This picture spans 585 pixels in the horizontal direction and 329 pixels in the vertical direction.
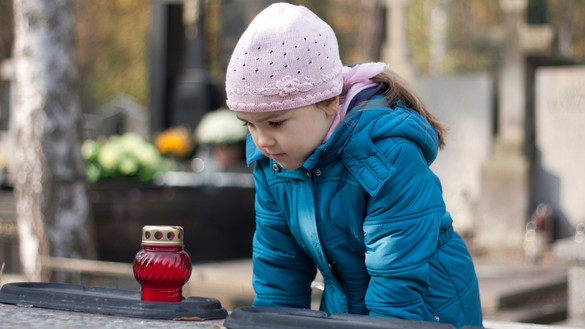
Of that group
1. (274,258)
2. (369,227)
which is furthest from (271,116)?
(274,258)

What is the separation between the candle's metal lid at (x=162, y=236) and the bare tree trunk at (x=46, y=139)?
3968mm

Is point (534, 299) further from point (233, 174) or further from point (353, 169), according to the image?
point (353, 169)

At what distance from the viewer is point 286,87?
2020 mm

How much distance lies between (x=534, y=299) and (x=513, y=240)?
3829 mm

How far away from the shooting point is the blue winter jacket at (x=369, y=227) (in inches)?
79.8

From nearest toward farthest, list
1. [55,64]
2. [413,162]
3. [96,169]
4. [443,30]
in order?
[413,162] < [55,64] < [96,169] < [443,30]

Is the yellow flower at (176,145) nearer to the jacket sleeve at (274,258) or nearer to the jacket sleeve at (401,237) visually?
the jacket sleeve at (274,258)

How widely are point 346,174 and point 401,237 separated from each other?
22 cm

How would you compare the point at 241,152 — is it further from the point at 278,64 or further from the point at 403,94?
the point at 278,64

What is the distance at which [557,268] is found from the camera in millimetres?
9227

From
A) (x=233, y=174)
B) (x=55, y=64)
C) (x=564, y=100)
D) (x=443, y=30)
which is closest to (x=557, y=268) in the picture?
(x=564, y=100)

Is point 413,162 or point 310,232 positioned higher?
point 413,162

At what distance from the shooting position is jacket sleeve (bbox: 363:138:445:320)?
6.59 ft

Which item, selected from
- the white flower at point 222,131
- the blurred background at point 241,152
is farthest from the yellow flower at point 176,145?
the white flower at point 222,131
